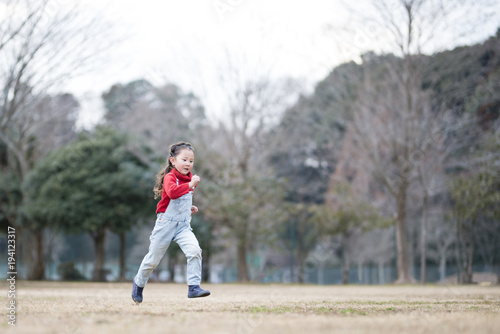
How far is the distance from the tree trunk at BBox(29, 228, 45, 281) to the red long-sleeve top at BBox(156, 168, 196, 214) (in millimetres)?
16676

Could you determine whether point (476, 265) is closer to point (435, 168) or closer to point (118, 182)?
point (435, 168)

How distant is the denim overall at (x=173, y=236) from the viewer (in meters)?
5.05

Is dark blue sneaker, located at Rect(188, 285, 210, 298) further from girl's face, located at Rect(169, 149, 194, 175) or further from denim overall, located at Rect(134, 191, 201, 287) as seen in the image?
girl's face, located at Rect(169, 149, 194, 175)

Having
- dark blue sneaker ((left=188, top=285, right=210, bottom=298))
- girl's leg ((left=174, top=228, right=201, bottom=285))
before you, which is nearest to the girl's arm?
girl's leg ((left=174, top=228, right=201, bottom=285))

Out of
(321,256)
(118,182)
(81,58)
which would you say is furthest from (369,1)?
(321,256)

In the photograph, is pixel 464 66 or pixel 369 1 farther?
pixel 464 66

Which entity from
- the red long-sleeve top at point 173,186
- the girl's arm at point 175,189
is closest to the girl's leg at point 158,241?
the red long-sleeve top at point 173,186

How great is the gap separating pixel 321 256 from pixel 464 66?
12.4m

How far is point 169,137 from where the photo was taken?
24.1 meters

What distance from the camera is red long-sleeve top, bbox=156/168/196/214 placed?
16.4ft

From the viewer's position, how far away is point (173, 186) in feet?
16.3

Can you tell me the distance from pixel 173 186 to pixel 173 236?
1.72 ft

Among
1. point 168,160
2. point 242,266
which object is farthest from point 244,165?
point 168,160

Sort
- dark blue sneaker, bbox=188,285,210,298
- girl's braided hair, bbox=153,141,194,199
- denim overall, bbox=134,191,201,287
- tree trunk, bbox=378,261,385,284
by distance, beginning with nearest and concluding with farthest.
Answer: dark blue sneaker, bbox=188,285,210,298 → denim overall, bbox=134,191,201,287 → girl's braided hair, bbox=153,141,194,199 → tree trunk, bbox=378,261,385,284
